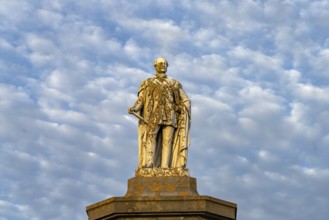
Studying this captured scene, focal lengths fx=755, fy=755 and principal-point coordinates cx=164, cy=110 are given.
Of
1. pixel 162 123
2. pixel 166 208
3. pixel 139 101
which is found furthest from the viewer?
pixel 139 101

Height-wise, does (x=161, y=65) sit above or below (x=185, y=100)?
above

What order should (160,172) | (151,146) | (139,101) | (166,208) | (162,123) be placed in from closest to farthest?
(166,208) < (160,172) < (151,146) < (162,123) < (139,101)

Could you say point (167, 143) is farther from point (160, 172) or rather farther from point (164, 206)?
point (164, 206)

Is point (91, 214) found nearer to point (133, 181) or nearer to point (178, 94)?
point (133, 181)

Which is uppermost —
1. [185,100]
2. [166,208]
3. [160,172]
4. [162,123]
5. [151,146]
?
[185,100]

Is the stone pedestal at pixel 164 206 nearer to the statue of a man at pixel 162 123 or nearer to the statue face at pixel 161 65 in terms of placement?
the statue of a man at pixel 162 123

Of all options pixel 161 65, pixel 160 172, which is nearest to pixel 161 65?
pixel 161 65

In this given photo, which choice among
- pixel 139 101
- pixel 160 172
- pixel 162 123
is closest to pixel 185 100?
pixel 162 123

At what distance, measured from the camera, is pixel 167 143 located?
2103 centimetres

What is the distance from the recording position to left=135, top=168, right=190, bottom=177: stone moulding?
2039cm

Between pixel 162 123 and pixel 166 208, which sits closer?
pixel 166 208

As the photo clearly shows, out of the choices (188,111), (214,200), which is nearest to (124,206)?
(214,200)

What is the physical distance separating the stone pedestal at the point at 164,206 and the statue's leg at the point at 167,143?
1044 mm

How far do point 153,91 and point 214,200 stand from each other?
4.06 m
